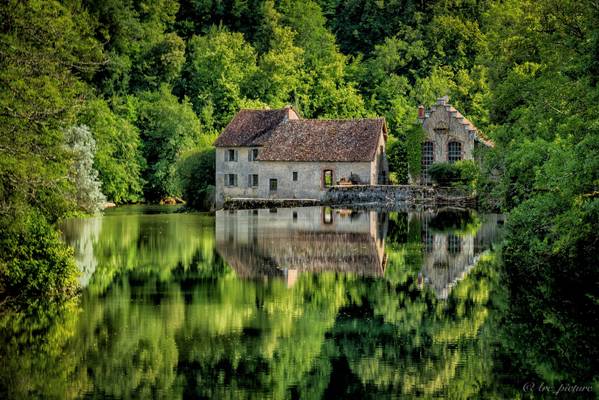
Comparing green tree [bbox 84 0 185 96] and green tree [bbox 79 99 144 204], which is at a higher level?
green tree [bbox 84 0 185 96]

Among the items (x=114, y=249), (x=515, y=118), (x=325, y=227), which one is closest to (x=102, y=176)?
(x=325, y=227)

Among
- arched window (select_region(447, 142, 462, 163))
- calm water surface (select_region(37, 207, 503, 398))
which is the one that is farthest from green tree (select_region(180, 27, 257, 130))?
calm water surface (select_region(37, 207, 503, 398))

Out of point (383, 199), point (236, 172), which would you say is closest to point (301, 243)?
point (383, 199)

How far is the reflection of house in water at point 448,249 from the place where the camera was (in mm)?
27172

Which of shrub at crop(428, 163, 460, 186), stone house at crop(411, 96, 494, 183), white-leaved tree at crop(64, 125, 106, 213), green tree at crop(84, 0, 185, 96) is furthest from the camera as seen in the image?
green tree at crop(84, 0, 185, 96)

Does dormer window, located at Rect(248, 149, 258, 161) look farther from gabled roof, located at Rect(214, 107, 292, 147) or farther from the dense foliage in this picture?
the dense foliage

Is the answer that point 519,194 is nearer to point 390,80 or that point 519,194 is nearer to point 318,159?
point 318,159

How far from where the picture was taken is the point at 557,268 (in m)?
28.2

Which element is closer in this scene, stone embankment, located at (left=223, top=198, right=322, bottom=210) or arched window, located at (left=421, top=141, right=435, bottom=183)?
stone embankment, located at (left=223, top=198, right=322, bottom=210)

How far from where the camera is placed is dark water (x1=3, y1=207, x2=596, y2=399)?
53.0 ft

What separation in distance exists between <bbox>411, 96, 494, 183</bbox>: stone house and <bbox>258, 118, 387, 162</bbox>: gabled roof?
2783 mm

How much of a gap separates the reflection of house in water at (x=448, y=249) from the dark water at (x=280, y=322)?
66mm

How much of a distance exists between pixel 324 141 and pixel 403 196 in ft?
20.4

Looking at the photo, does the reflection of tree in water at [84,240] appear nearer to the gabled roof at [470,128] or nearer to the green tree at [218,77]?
the gabled roof at [470,128]
